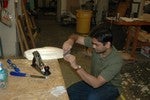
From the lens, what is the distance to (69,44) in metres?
2.19

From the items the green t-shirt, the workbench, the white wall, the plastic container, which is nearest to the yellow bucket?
the white wall

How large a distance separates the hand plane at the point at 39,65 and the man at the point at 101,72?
203 mm

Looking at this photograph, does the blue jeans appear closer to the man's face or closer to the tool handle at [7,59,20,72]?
the man's face

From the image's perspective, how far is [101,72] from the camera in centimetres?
203

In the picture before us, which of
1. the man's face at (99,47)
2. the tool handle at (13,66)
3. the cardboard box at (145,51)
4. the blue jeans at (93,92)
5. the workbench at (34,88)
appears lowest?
the cardboard box at (145,51)

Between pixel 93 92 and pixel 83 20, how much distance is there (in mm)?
4180

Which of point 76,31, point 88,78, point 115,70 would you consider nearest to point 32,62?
Answer: point 88,78

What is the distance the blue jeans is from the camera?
6.61ft

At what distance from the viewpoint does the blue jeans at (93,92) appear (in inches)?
79.4

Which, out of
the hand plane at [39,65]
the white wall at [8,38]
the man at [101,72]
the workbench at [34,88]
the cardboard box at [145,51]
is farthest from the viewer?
the cardboard box at [145,51]

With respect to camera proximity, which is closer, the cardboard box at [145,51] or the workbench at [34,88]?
the workbench at [34,88]

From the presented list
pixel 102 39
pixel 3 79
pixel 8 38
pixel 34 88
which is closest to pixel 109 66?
pixel 102 39

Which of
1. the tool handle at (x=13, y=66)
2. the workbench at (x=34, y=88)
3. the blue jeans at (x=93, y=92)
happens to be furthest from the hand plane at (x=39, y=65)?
the blue jeans at (x=93, y=92)

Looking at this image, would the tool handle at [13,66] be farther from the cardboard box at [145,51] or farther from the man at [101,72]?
the cardboard box at [145,51]
